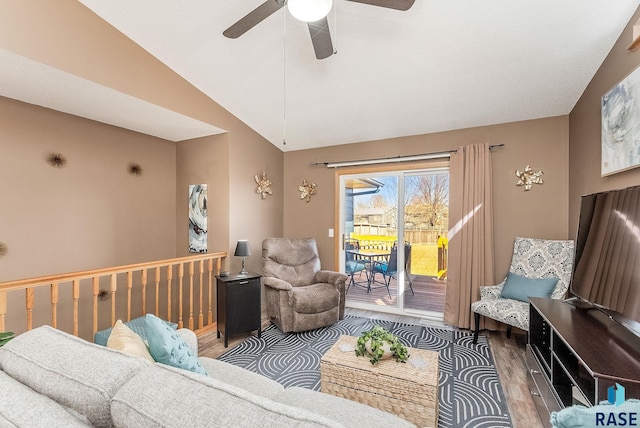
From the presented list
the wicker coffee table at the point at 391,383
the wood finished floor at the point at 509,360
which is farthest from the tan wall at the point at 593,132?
the wicker coffee table at the point at 391,383

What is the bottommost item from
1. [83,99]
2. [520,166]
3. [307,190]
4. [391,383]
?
[391,383]

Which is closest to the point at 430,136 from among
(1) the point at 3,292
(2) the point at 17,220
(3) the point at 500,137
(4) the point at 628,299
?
(3) the point at 500,137

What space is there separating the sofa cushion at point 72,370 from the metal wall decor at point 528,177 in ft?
12.4

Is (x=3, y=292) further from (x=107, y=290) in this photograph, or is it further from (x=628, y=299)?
(x=628, y=299)

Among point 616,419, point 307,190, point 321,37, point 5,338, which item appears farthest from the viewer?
point 307,190

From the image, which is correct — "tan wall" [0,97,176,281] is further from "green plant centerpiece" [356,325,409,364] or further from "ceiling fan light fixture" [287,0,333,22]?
"green plant centerpiece" [356,325,409,364]

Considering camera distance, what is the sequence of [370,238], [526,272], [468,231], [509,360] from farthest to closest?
[370,238], [468,231], [526,272], [509,360]

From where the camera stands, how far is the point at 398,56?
2.59 metres

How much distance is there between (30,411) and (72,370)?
0.44ft

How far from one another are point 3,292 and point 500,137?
15.0ft

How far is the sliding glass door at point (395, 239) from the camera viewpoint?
3881 millimetres

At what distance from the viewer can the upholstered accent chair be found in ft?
10.7

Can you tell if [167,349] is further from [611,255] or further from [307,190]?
[307,190]

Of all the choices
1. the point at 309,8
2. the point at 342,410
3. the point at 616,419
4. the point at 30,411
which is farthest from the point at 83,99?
the point at 616,419
